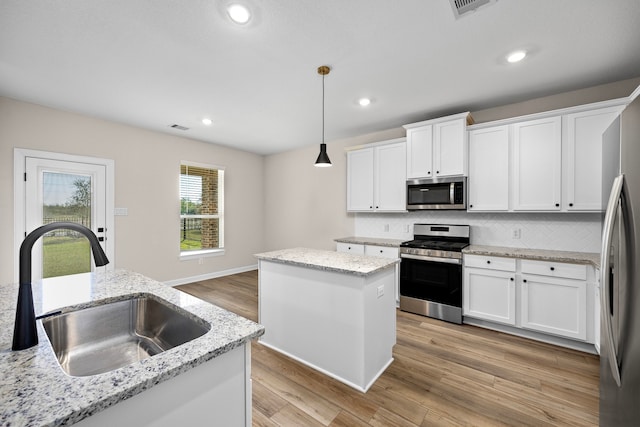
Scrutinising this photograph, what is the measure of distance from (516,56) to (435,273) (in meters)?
2.32

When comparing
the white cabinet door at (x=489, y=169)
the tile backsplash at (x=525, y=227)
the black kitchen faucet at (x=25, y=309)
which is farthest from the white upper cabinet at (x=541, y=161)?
the black kitchen faucet at (x=25, y=309)

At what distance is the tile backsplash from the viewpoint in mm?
2910

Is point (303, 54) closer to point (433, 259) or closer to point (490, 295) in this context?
point (433, 259)

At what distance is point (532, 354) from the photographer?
8.38 ft

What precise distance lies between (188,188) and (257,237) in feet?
6.09

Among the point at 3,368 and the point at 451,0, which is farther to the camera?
the point at 451,0

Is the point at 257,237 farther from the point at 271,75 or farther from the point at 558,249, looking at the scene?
the point at 558,249

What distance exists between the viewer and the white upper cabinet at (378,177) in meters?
3.93

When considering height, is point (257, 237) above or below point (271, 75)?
below

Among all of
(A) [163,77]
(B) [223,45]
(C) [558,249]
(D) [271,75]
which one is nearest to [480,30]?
(D) [271,75]

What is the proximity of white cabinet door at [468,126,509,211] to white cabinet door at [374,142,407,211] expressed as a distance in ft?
2.85

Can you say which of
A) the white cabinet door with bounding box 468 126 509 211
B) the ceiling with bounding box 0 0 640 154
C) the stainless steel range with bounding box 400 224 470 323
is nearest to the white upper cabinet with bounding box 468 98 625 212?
the white cabinet door with bounding box 468 126 509 211

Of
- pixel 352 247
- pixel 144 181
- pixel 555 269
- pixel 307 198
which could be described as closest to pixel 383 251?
pixel 352 247

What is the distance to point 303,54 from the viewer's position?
90.9 inches
